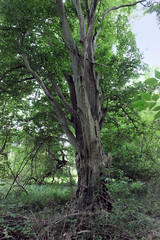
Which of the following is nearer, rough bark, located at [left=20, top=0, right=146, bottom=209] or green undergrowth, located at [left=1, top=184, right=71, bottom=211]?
rough bark, located at [left=20, top=0, right=146, bottom=209]

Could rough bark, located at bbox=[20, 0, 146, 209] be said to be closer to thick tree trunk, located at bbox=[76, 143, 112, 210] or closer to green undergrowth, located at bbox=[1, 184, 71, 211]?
thick tree trunk, located at bbox=[76, 143, 112, 210]

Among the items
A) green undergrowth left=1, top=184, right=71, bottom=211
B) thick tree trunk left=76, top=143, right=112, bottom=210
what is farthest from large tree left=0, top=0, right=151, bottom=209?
green undergrowth left=1, top=184, right=71, bottom=211

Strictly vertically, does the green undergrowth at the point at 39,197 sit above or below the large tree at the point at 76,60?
below

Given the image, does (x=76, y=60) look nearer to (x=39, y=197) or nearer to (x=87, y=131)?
(x=87, y=131)

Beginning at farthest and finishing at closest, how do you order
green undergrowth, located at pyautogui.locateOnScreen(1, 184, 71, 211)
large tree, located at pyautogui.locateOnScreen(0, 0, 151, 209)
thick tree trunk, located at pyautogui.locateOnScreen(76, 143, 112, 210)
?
green undergrowth, located at pyautogui.locateOnScreen(1, 184, 71, 211), large tree, located at pyautogui.locateOnScreen(0, 0, 151, 209), thick tree trunk, located at pyautogui.locateOnScreen(76, 143, 112, 210)

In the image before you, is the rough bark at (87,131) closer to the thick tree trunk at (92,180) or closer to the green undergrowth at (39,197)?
the thick tree trunk at (92,180)

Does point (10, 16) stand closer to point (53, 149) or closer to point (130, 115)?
point (53, 149)

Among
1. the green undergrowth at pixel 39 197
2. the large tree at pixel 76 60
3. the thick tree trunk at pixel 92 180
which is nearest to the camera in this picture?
the thick tree trunk at pixel 92 180

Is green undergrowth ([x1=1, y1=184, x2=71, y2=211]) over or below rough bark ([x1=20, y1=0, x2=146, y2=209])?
below

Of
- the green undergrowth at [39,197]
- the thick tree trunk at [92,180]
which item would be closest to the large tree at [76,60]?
the thick tree trunk at [92,180]

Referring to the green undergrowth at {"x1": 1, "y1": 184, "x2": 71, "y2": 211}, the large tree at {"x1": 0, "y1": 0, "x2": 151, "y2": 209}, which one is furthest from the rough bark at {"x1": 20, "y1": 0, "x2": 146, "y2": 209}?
the green undergrowth at {"x1": 1, "y1": 184, "x2": 71, "y2": 211}

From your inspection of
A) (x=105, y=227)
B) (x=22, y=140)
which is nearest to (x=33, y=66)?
(x=22, y=140)

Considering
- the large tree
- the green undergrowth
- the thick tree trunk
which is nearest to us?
the thick tree trunk

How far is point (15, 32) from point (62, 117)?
2.34 metres
